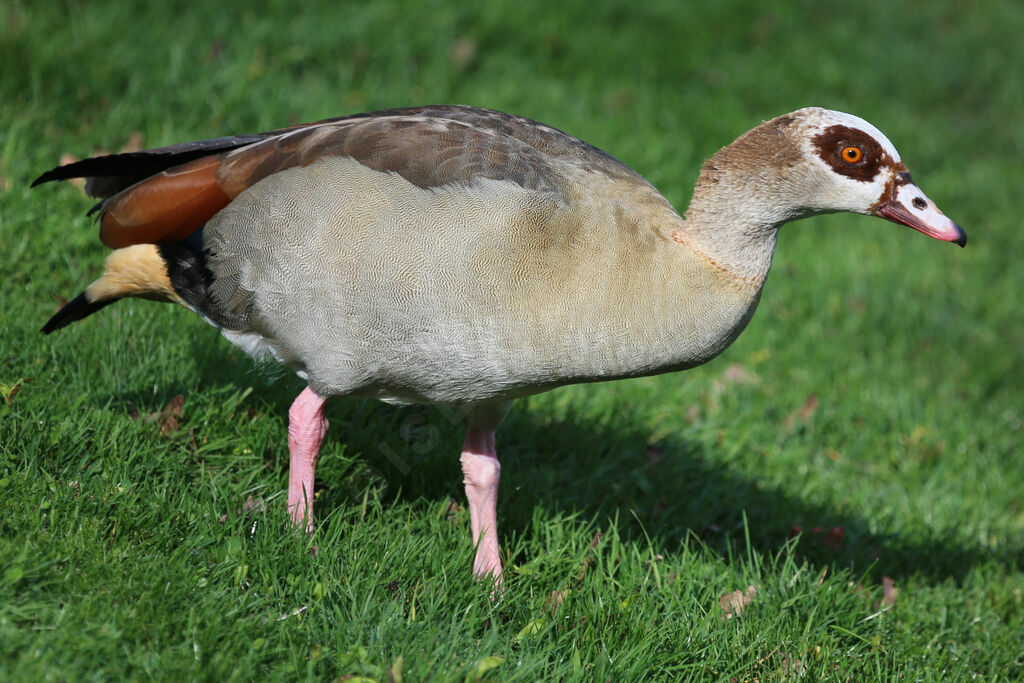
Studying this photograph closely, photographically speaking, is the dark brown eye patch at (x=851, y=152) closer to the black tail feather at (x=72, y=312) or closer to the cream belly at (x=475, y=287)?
the cream belly at (x=475, y=287)

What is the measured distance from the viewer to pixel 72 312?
382cm

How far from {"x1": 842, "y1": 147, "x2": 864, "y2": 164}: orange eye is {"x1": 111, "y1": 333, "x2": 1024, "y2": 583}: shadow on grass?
61.6 inches

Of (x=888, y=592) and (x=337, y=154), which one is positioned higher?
(x=337, y=154)

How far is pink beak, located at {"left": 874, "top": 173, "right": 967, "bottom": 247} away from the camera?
11.1 feet

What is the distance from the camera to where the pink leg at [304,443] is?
3.65 m

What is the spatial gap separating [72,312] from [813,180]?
2650mm

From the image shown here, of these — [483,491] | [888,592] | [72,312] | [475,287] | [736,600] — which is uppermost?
[475,287]

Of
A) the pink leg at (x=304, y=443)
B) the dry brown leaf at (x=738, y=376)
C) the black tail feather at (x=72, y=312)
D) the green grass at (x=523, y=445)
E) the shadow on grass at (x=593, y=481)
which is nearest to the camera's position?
the green grass at (x=523, y=445)

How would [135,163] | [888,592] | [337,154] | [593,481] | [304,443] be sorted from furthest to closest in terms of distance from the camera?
[593,481], [888,592], [135,163], [304,443], [337,154]

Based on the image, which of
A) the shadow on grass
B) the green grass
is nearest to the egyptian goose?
the green grass

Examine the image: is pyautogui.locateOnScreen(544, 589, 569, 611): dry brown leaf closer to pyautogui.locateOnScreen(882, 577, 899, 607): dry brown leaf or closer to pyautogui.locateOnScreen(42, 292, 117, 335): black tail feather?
pyautogui.locateOnScreen(882, 577, 899, 607): dry brown leaf

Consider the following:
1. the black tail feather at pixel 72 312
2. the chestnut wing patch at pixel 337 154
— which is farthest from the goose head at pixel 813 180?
the black tail feather at pixel 72 312

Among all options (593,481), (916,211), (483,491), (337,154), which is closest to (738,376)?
(593,481)

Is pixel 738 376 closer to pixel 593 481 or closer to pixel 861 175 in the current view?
pixel 593 481
